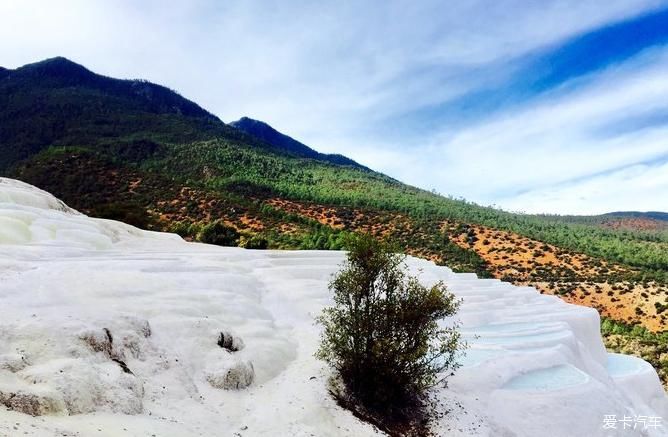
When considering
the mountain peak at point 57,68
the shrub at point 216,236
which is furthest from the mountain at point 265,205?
the mountain peak at point 57,68

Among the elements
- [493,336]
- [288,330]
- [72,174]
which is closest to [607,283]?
[493,336]

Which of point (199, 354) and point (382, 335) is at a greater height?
point (382, 335)

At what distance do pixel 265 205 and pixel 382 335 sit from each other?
45450 millimetres

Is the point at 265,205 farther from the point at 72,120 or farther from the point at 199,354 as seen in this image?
the point at 72,120

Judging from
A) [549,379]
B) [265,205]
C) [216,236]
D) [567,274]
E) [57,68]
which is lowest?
[549,379]

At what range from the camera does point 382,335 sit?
41.1 feet

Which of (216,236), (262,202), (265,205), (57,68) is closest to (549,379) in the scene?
(216,236)

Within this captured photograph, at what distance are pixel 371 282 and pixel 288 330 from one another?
4.11 meters

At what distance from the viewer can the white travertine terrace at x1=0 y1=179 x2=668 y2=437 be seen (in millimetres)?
8266

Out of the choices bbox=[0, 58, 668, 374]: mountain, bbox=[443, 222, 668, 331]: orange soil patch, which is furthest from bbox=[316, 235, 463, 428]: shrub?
bbox=[443, 222, 668, 331]: orange soil patch

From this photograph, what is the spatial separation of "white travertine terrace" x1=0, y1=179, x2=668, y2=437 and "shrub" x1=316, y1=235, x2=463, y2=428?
941 millimetres

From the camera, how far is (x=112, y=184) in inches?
2195

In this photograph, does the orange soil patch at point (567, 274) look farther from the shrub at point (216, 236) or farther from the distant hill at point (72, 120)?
the distant hill at point (72, 120)

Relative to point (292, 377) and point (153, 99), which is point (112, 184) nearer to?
point (292, 377)
